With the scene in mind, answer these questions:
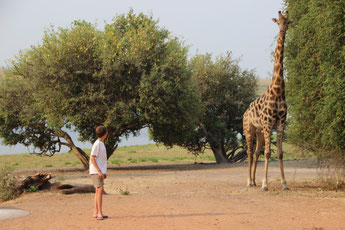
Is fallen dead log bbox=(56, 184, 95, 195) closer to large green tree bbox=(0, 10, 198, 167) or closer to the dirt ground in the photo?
the dirt ground

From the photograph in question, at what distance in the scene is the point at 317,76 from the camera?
16.4 meters

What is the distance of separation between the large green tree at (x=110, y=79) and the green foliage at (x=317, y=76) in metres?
9.62

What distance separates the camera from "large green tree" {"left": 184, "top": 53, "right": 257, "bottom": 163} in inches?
1362

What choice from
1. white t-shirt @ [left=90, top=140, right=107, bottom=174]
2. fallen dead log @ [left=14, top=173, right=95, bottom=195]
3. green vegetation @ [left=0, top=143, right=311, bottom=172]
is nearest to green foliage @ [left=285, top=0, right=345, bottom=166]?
white t-shirt @ [left=90, top=140, right=107, bottom=174]

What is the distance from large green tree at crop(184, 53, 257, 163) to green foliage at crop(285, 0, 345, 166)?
1568 centimetres

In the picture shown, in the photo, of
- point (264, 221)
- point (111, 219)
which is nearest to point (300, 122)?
point (264, 221)

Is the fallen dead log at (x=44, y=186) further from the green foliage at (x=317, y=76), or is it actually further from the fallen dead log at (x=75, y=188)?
the green foliage at (x=317, y=76)

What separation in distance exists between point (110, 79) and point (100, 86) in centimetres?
75

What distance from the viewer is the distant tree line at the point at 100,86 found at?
26.1 metres

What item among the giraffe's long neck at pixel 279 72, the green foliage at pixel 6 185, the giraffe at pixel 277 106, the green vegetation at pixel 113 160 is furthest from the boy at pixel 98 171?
the green vegetation at pixel 113 160

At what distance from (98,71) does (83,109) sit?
8.12ft

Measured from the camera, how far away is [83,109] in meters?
26.7

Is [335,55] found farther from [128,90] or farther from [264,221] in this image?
[128,90]

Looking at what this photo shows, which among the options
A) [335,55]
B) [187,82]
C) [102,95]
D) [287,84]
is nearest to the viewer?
[335,55]
